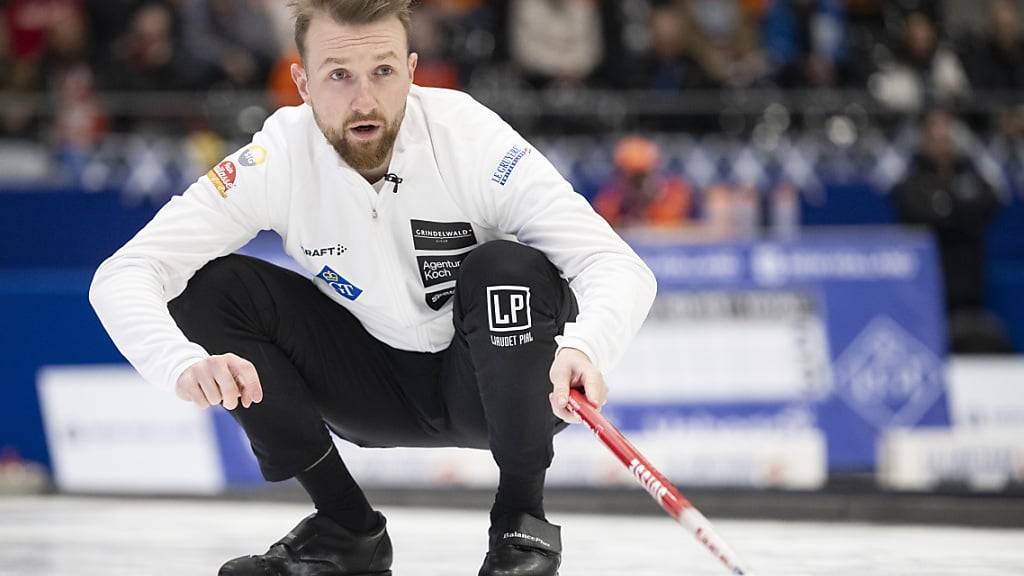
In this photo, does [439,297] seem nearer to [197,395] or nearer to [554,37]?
[197,395]

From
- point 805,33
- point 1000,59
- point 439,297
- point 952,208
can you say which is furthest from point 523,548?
point 805,33

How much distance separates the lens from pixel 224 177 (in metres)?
3.42

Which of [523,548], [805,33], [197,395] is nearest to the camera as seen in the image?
[197,395]

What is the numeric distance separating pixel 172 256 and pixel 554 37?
27.2 feet

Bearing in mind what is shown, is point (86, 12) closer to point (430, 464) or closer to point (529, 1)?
point (529, 1)

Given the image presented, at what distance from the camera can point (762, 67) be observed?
11.4 metres

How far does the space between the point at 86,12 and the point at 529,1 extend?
3243 millimetres

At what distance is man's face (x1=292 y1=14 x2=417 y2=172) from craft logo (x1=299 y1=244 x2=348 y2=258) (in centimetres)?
20

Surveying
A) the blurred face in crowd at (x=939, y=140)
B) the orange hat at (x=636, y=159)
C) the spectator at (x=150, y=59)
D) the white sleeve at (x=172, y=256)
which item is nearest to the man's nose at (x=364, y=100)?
the white sleeve at (x=172, y=256)

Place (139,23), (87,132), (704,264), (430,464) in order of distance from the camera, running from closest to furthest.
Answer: (430,464) < (704,264) < (87,132) < (139,23)

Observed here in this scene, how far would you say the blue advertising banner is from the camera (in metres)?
6.90

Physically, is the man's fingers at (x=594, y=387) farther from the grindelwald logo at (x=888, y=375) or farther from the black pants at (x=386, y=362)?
the grindelwald logo at (x=888, y=375)

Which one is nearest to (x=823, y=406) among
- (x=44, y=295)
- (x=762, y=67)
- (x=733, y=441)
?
(x=733, y=441)

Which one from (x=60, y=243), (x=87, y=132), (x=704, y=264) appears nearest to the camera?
(x=704, y=264)
